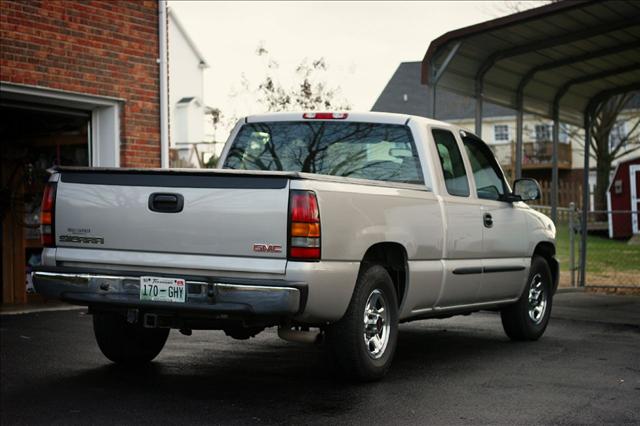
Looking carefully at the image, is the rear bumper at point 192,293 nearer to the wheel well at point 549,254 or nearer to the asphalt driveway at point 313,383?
the asphalt driveway at point 313,383

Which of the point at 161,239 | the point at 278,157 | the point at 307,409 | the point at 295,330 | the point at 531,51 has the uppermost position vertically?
the point at 531,51

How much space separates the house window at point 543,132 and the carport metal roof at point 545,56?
32.3m

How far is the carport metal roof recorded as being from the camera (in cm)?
1278

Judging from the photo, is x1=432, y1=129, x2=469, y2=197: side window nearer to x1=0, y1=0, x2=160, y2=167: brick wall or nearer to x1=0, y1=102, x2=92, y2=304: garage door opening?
x1=0, y1=0, x2=160, y2=167: brick wall

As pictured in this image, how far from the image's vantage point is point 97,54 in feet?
43.1

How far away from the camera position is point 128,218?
266 inches

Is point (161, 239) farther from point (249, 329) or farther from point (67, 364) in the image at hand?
point (67, 364)

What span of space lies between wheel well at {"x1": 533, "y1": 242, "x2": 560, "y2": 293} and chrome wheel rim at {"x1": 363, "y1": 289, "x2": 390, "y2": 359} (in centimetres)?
328

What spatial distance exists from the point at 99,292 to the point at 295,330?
4.38 feet

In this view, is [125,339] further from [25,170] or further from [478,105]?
[478,105]

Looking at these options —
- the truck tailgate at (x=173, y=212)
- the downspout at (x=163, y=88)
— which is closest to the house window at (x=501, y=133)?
the downspout at (x=163, y=88)

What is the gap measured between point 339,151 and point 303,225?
1.98 m

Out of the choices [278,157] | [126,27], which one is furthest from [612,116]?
[278,157]

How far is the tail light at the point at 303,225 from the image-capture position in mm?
6352
